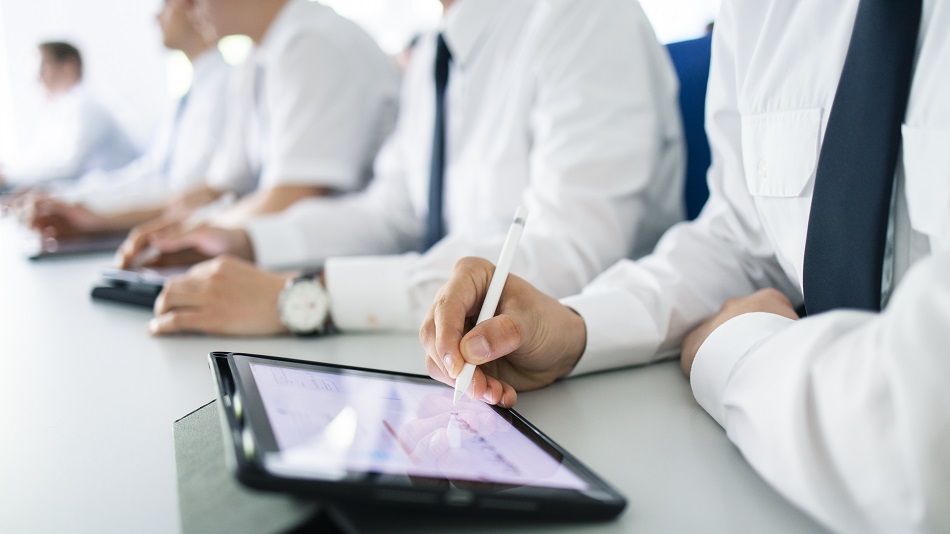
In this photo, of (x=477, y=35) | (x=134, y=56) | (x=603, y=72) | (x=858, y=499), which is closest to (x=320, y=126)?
(x=477, y=35)

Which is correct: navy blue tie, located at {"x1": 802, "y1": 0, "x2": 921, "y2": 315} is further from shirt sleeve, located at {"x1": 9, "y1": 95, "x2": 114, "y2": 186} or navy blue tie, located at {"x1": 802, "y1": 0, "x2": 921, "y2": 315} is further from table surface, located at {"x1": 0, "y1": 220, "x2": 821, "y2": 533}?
shirt sleeve, located at {"x1": 9, "y1": 95, "x2": 114, "y2": 186}

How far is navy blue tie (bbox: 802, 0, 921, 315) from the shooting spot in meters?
0.50

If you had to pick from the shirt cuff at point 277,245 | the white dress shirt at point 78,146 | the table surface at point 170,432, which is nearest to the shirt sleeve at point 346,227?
the shirt cuff at point 277,245

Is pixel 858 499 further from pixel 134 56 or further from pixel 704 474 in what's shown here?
pixel 134 56

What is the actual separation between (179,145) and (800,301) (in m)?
2.78

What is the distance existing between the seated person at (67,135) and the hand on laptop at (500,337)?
378 centimetres

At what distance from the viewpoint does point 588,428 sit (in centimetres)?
52

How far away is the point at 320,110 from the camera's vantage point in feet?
5.33

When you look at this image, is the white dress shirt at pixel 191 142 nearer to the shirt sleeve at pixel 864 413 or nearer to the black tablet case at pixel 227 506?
the black tablet case at pixel 227 506

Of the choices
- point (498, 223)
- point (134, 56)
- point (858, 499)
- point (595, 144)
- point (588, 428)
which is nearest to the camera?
point (858, 499)

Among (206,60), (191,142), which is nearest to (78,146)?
(206,60)

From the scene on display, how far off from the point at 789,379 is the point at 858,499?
8 cm

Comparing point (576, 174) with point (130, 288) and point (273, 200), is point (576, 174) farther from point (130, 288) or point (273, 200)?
point (273, 200)

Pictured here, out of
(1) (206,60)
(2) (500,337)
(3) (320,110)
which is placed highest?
(1) (206,60)
